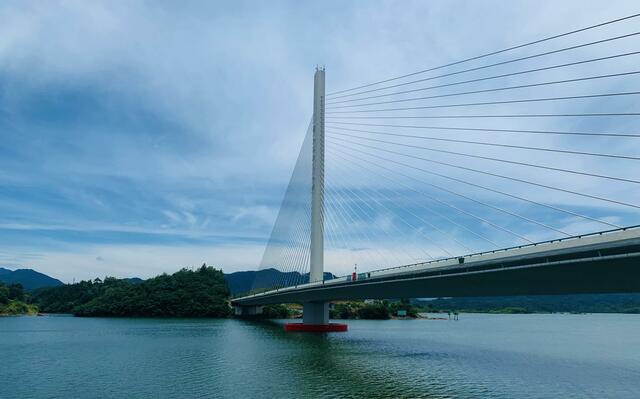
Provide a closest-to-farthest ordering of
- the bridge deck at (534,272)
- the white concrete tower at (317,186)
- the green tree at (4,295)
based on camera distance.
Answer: the bridge deck at (534,272) < the white concrete tower at (317,186) < the green tree at (4,295)

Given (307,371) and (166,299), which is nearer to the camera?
(307,371)

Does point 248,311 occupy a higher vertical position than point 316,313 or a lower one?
higher

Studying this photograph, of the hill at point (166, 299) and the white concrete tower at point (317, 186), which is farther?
the hill at point (166, 299)

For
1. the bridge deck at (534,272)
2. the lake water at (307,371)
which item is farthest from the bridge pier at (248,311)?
the bridge deck at (534,272)

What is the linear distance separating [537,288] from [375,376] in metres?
12.1

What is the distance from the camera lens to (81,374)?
2903 cm

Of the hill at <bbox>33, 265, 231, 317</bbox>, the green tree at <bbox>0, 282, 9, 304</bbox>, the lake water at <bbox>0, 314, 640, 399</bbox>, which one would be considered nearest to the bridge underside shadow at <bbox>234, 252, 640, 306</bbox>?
the lake water at <bbox>0, 314, 640, 399</bbox>

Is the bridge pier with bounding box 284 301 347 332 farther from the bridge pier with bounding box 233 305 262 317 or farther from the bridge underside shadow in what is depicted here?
Answer: the bridge pier with bounding box 233 305 262 317

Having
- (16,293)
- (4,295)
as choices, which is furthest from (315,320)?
(16,293)

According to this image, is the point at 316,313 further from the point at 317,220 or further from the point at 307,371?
the point at 307,371

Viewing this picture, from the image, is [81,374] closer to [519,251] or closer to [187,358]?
[187,358]

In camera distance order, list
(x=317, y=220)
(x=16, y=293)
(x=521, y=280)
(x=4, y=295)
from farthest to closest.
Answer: (x=16, y=293), (x=4, y=295), (x=317, y=220), (x=521, y=280)

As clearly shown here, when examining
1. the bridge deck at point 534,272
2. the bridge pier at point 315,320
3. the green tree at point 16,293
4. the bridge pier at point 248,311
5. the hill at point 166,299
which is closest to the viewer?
the bridge deck at point 534,272

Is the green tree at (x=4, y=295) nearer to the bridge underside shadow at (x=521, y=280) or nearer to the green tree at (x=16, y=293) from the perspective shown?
the green tree at (x=16, y=293)
